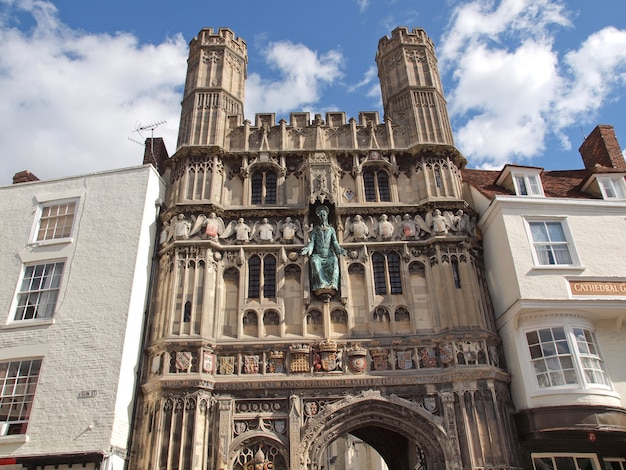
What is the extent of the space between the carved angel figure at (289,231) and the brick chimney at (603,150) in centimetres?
1304

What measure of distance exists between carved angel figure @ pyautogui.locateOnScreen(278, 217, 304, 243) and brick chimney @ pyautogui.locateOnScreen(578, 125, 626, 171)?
13043 millimetres

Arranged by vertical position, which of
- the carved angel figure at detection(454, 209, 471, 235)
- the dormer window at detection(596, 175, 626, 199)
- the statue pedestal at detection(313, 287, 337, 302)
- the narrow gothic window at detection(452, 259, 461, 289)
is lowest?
the statue pedestal at detection(313, 287, 337, 302)

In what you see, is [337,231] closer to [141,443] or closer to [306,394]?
[306,394]

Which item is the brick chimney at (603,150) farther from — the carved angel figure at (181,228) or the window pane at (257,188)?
the carved angel figure at (181,228)

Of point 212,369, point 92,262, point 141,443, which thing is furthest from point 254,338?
point 92,262

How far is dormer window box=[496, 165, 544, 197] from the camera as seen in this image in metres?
21.5

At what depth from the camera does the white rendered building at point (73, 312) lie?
54.6 feet

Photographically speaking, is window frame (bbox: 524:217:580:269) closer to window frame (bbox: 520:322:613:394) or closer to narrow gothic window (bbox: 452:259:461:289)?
window frame (bbox: 520:322:613:394)

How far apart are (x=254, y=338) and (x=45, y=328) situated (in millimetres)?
6858

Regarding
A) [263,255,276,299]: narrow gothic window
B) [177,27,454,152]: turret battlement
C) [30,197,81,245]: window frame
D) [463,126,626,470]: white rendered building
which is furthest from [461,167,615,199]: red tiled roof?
[30,197,81,245]: window frame

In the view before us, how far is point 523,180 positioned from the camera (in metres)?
21.8

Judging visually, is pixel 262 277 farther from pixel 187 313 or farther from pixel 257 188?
pixel 257 188

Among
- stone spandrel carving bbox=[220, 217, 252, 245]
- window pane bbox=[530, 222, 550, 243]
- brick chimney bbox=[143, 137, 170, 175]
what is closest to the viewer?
window pane bbox=[530, 222, 550, 243]

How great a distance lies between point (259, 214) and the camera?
21828 millimetres
